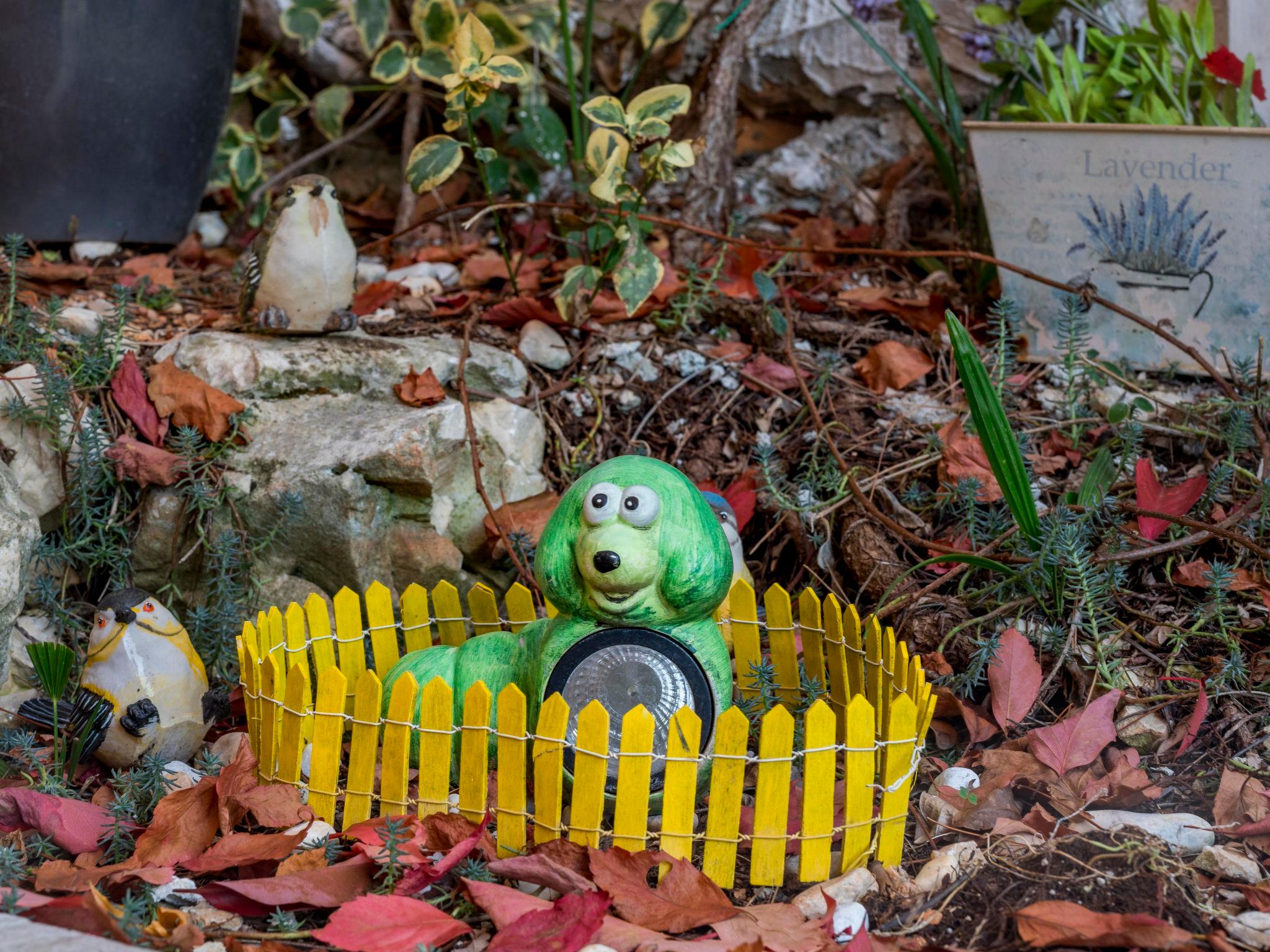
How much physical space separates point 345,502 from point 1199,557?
148 cm

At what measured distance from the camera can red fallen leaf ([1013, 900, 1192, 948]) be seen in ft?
3.92

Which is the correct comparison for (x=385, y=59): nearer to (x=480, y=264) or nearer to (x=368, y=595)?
(x=480, y=264)

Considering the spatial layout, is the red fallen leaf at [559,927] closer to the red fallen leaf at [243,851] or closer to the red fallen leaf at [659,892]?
the red fallen leaf at [659,892]

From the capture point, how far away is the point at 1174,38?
2.49 meters

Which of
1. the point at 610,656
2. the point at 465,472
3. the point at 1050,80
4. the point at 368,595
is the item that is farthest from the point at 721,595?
the point at 1050,80

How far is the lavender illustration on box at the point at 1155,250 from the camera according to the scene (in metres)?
2.31

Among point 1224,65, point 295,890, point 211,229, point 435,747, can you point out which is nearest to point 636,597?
point 435,747

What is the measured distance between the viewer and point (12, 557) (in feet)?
6.00

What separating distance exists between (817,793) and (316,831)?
654mm

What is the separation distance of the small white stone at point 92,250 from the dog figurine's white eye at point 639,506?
1952mm

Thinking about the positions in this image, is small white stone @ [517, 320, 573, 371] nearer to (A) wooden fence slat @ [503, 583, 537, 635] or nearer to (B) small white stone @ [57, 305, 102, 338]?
(A) wooden fence slat @ [503, 583, 537, 635]

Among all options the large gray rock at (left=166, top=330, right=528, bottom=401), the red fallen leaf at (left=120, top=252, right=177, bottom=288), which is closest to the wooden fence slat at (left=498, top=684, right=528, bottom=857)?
the large gray rock at (left=166, top=330, right=528, bottom=401)

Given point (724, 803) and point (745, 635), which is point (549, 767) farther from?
point (745, 635)

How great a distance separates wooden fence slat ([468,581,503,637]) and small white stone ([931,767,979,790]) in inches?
29.4
